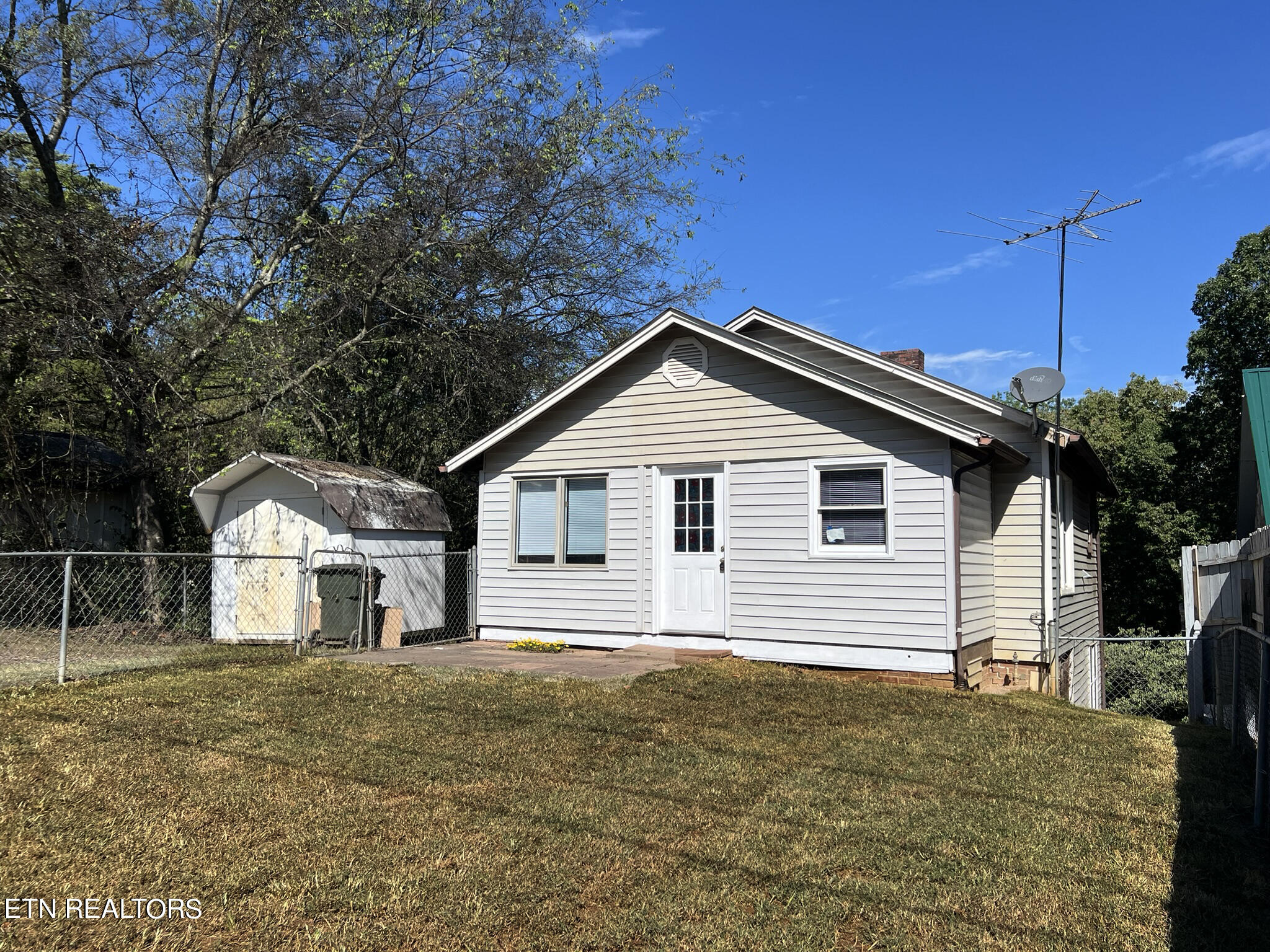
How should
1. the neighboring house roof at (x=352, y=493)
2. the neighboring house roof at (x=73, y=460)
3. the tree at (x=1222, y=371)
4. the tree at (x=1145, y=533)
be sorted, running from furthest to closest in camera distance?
1. the tree at (x=1145, y=533)
2. the tree at (x=1222, y=371)
3. the neighboring house roof at (x=73, y=460)
4. the neighboring house roof at (x=352, y=493)

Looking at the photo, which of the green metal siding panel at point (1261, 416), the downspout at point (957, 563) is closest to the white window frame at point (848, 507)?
the downspout at point (957, 563)

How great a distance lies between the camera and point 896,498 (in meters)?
9.95

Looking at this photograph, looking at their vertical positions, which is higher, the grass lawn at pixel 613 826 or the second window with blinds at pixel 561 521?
the second window with blinds at pixel 561 521

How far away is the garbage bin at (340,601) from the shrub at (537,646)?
1.98 meters

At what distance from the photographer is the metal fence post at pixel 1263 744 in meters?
4.88

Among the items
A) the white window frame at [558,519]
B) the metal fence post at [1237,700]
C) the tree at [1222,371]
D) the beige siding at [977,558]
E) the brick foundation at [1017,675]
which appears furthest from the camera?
the tree at [1222,371]

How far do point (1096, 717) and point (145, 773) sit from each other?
314 inches

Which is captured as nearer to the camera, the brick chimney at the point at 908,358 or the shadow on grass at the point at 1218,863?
the shadow on grass at the point at 1218,863

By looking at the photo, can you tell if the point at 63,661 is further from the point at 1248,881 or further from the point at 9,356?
the point at 1248,881

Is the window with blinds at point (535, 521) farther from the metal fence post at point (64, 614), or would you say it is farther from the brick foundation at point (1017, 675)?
the brick foundation at point (1017, 675)

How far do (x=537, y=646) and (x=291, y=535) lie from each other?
403 cm

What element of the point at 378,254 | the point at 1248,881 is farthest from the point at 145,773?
the point at 378,254

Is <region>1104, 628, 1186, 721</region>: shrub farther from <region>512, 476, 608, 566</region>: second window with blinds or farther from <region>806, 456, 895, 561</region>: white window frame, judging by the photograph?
<region>512, 476, 608, 566</region>: second window with blinds

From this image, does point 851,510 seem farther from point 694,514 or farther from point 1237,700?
point 1237,700
